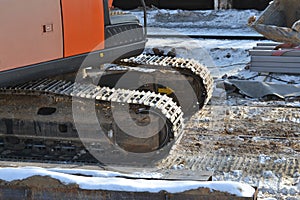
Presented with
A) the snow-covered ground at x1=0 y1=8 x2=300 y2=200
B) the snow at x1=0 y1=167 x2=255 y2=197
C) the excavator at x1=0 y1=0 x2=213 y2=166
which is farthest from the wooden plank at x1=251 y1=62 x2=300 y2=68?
the snow at x1=0 y1=167 x2=255 y2=197

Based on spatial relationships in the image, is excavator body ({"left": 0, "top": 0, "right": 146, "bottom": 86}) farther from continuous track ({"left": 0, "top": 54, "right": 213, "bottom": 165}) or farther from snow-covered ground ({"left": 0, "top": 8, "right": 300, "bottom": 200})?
snow-covered ground ({"left": 0, "top": 8, "right": 300, "bottom": 200})

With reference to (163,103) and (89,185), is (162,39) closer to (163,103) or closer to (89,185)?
(163,103)

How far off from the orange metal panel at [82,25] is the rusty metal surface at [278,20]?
3.67 meters

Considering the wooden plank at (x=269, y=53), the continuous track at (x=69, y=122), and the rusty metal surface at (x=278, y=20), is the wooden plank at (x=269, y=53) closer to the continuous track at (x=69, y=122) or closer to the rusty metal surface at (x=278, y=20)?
the rusty metal surface at (x=278, y=20)

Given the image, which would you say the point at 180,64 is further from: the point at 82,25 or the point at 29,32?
the point at 29,32

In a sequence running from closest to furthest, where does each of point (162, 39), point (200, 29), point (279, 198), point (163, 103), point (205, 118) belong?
point (279, 198) < point (163, 103) < point (205, 118) < point (162, 39) < point (200, 29)

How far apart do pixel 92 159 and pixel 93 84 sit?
913 millimetres

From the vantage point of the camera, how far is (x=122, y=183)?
3379 mm

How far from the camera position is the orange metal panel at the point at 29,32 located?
5.20 metres

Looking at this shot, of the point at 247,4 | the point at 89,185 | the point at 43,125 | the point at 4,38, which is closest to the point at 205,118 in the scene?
the point at 43,125

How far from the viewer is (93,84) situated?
22.1 feet

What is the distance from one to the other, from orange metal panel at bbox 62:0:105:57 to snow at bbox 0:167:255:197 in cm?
225

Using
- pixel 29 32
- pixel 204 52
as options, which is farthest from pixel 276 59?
pixel 29 32

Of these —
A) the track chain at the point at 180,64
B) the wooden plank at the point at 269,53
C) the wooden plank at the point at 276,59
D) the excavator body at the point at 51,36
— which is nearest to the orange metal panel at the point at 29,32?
the excavator body at the point at 51,36
